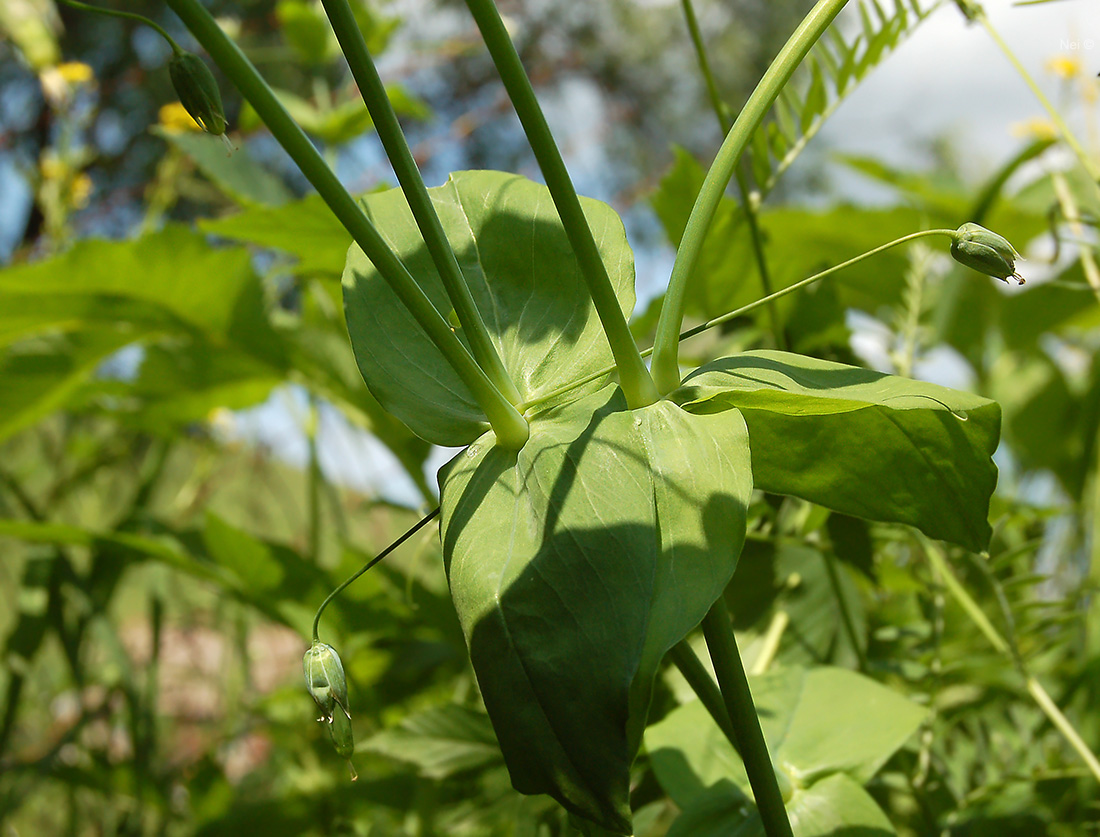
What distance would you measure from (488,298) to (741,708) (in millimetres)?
147

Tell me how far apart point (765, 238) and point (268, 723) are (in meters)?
0.54

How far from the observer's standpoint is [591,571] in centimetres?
20

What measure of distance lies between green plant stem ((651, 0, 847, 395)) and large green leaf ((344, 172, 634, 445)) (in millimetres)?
34

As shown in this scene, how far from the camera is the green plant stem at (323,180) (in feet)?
0.62

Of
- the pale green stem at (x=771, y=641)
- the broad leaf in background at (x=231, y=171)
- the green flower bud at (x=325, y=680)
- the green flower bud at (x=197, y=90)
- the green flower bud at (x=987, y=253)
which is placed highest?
the broad leaf in background at (x=231, y=171)

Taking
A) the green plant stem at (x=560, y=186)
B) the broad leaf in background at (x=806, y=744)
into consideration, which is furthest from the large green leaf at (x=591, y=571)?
the broad leaf in background at (x=806, y=744)

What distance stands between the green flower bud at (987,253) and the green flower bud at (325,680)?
0.19 metres

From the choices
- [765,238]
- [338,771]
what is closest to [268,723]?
[338,771]

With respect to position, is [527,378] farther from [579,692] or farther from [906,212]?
[906,212]

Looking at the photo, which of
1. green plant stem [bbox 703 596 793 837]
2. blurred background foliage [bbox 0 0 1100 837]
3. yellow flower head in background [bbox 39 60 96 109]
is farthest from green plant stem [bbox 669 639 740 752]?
yellow flower head in background [bbox 39 60 96 109]

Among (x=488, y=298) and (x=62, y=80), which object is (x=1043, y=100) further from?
(x=62, y=80)

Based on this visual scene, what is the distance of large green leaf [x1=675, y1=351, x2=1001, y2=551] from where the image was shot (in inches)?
9.3

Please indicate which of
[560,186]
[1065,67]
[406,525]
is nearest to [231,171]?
[406,525]

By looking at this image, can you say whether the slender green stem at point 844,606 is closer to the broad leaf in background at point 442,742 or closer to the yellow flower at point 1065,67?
the broad leaf in background at point 442,742
